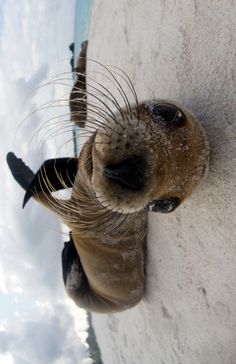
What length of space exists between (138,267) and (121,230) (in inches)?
20.7

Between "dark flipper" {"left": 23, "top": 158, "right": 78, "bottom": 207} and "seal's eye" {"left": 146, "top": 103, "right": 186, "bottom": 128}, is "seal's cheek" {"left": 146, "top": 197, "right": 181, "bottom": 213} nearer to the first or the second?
"seal's eye" {"left": 146, "top": 103, "right": 186, "bottom": 128}

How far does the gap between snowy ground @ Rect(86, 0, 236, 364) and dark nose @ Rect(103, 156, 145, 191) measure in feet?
1.84

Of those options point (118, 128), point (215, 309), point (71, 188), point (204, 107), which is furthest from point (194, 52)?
point (215, 309)

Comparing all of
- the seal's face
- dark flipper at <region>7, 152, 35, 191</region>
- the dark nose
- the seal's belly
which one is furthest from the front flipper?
the dark nose

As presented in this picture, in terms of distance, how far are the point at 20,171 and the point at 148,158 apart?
1.66 metres

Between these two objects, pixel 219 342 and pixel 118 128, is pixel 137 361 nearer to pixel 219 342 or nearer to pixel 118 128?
pixel 219 342

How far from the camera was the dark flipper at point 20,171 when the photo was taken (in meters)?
3.26

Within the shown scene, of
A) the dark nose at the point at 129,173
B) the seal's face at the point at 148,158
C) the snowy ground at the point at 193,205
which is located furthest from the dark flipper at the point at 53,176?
the dark nose at the point at 129,173

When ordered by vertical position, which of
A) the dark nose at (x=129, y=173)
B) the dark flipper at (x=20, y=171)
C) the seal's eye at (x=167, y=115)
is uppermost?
the seal's eye at (x=167, y=115)

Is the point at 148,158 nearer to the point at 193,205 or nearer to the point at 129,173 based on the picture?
the point at 129,173

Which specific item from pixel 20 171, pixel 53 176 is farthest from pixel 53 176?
pixel 20 171

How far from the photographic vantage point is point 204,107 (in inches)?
93.4

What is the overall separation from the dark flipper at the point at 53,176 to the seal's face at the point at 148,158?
57 cm

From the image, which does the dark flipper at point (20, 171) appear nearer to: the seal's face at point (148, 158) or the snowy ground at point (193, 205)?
the snowy ground at point (193, 205)
